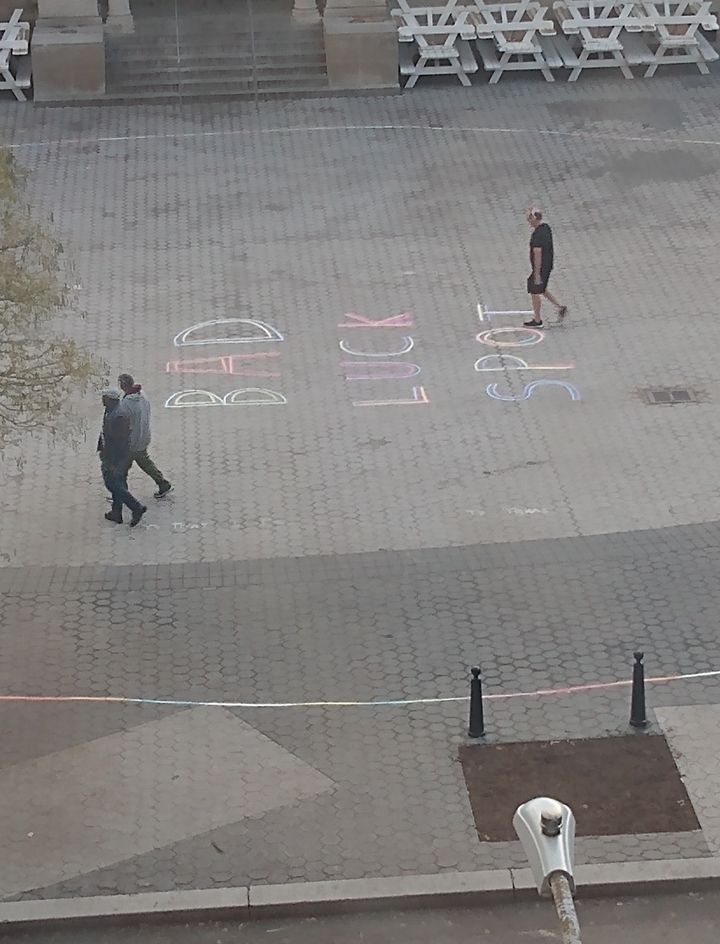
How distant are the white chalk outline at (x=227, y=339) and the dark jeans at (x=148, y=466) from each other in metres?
3.34

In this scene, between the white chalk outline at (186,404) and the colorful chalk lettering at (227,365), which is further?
the colorful chalk lettering at (227,365)

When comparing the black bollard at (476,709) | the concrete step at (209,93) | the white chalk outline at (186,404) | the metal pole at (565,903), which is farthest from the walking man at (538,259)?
the metal pole at (565,903)

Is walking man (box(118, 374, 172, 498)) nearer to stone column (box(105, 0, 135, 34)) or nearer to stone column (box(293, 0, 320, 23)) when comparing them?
stone column (box(105, 0, 135, 34))

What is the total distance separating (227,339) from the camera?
18.8 metres

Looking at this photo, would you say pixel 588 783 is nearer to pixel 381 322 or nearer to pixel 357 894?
pixel 357 894

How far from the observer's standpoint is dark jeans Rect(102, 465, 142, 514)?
1495cm

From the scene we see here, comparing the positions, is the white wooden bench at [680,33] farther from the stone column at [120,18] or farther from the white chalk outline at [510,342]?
the white chalk outline at [510,342]

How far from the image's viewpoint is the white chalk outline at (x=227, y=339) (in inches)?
736

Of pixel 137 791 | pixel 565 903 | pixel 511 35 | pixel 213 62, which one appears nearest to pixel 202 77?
pixel 213 62

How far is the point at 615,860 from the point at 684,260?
1112 cm

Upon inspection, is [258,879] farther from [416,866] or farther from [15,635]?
[15,635]

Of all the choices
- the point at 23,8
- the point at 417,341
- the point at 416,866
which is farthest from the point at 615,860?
the point at 23,8

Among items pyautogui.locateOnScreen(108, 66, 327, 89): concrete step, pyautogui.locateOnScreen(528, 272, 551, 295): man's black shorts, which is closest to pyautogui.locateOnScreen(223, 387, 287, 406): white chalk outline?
pyautogui.locateOnScreen(528, 272, 551, 295): man's black shorts

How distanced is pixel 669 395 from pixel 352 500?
3.73 meters
